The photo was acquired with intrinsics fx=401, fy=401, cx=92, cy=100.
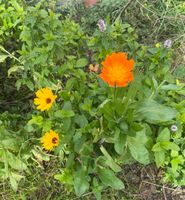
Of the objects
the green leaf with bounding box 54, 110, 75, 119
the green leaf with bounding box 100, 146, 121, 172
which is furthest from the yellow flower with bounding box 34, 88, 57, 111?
the green leaf with bounding box 100, 146, 121, 172

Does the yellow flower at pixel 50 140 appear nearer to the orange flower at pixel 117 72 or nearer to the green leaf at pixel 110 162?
the green leaf at pixel 110 162

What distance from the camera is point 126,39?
6.14ft

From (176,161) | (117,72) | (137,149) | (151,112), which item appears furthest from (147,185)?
(117,72)

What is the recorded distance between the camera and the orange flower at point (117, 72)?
1124mm

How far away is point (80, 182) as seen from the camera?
1.58 metres

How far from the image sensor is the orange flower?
3.69ft

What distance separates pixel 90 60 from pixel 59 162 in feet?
1.91

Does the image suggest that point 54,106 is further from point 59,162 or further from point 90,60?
point 90,60

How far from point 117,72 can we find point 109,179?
2.01 feet

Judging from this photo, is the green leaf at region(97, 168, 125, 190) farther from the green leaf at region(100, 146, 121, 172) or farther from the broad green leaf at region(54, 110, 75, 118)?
the broad green leaf at region(54, 110, 75, 118)

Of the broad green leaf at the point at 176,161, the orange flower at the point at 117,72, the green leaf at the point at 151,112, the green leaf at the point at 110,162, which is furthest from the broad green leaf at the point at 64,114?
the broad green leaf at the point at 176,161

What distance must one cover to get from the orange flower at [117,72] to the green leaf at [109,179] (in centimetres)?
57

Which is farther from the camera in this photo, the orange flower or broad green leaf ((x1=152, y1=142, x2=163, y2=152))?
broad green leaf ((x1=152, y1=142, x2=163, y2=152))

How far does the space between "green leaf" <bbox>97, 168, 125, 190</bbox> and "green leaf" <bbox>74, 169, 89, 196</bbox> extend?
7 centimetres
